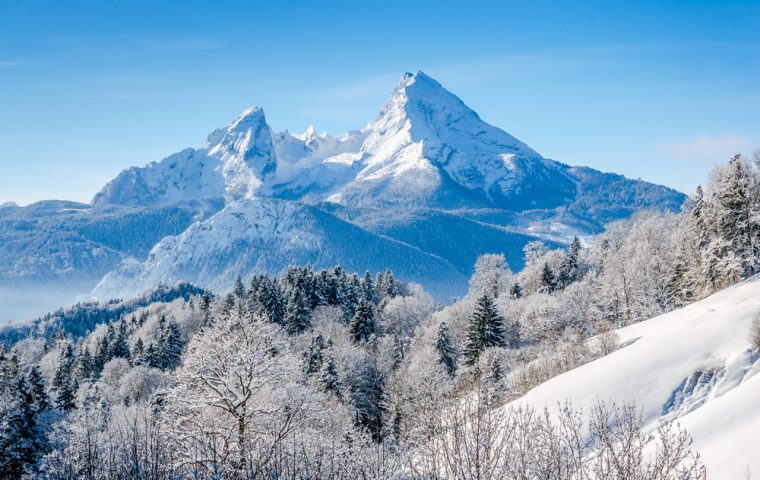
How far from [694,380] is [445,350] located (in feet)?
123

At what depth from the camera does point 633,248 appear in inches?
3728

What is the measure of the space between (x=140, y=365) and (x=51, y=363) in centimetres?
4398

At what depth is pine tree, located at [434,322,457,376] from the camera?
6400 centimetres

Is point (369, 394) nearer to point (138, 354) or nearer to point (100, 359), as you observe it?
point (138, 354)

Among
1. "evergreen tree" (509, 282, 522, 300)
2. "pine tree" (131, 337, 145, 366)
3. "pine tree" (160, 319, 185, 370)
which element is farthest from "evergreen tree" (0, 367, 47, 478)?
"evergreen tree" (509, 282, 522, 300)

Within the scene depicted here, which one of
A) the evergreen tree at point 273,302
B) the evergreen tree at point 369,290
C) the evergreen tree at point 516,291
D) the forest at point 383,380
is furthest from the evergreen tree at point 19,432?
the evergreen tree at point 516,291

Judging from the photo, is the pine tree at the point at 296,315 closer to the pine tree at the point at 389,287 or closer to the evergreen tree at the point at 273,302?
the evergreen tree at the point at 273,302

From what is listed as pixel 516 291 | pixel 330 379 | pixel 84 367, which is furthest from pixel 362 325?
pixel 84 367

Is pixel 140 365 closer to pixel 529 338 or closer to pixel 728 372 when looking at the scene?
pixel 529 338

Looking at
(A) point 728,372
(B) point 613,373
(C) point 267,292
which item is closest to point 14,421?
(B) point 613,373

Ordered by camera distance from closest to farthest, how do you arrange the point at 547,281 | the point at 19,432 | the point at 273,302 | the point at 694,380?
the point at 694,380 → the point at 19,432 → the point at 273,302 → the point at 547,281

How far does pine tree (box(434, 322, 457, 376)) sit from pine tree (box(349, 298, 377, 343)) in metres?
15.2

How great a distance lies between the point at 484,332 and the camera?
200 feet

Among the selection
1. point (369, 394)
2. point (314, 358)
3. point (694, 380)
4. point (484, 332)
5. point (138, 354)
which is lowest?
point (369, 394)
